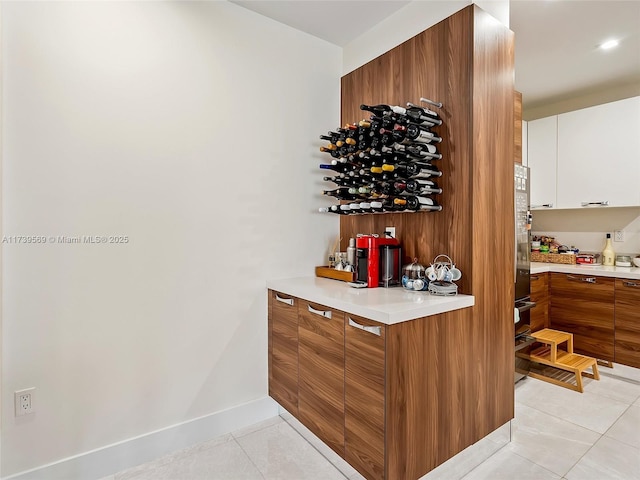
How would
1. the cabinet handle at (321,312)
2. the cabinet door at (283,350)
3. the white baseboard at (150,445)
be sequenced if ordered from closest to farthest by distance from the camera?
the white baseboard at (150,445)
the cabinet handle at (321,312)
the cabinet door at (283,350)

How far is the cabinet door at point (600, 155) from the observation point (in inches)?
127

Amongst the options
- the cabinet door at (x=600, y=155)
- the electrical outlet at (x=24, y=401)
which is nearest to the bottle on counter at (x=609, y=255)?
the cabinet door at (x=600, y=155)

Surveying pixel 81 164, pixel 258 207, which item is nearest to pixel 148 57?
pixel 81 164

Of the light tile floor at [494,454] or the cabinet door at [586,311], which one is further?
the cabinet door at [586,311]

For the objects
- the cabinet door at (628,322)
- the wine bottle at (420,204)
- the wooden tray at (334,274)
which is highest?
the wine bottle at (420,204)

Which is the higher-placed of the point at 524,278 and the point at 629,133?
the point at 629,133

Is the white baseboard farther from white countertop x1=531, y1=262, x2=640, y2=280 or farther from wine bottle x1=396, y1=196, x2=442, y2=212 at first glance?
white countertop x1=531, y1=262, x2=640, y2=280

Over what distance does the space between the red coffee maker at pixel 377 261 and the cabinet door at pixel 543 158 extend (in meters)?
2.62

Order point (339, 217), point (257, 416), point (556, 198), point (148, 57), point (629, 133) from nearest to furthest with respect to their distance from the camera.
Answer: point (148, 57) → point (257, 416) → point (339, 217) → point (629, 133) → point (556, 198)

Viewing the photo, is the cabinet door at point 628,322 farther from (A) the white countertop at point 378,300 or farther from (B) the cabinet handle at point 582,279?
(A) the white countertop at point 378,300

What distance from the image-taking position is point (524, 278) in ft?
9.51

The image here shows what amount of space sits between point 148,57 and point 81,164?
692 mm

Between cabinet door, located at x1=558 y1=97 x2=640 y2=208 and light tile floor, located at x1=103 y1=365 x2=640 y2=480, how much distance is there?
6.29 ft

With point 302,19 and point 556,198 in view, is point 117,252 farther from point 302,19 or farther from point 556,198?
point 556,198
